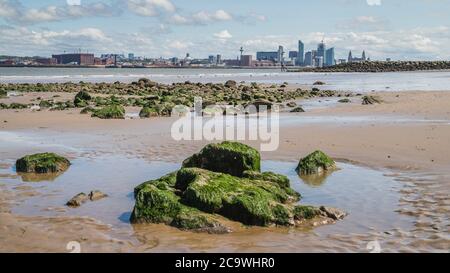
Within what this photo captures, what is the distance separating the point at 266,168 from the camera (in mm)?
11664

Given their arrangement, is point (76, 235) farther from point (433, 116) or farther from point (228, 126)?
point (433, 116)

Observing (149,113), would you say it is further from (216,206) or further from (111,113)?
(216,206)

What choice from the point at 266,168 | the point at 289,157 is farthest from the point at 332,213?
the point at 289,157

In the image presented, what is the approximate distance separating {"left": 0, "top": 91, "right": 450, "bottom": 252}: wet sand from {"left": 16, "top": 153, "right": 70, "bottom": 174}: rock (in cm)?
92

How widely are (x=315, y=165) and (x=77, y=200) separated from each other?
503 cm

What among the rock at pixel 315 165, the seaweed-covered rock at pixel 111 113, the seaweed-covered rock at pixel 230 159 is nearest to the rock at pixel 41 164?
the seaweed-covered rock at pixel 230 159

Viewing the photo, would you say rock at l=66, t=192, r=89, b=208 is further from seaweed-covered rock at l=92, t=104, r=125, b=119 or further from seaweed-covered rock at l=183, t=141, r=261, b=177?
seaweed-covered rock at l=92, t=104, r=125, b=119

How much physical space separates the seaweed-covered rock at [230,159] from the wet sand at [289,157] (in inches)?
99.1

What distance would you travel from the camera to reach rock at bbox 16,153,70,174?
11.1 meters

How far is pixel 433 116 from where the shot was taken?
20.6 m

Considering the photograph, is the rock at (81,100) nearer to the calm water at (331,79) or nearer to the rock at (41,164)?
the rock at (41,164)

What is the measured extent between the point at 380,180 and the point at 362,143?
14.2 feet

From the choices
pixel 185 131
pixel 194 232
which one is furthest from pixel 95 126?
pixel 194 232

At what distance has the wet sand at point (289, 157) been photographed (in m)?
6.71
